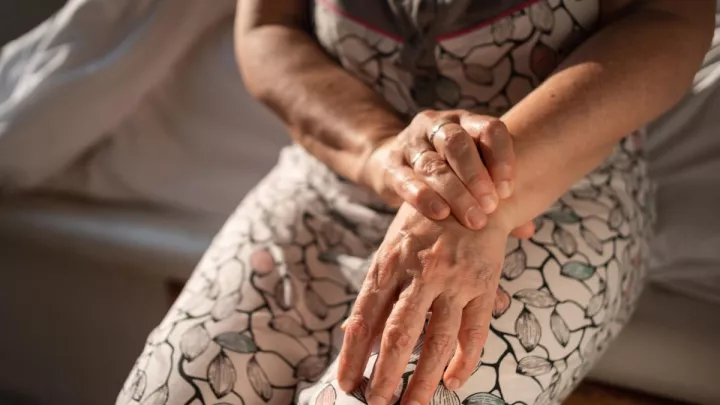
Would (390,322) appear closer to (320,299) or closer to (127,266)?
(320,299)

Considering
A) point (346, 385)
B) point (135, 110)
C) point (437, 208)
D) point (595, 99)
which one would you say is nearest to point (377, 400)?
point (346, 385)

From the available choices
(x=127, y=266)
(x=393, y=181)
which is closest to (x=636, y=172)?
(x=393, y=181)

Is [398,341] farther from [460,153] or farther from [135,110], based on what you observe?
[135,110]

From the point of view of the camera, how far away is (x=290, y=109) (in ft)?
2.67

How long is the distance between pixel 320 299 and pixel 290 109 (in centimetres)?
22

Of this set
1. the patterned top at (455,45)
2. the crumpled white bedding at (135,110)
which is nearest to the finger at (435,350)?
the patterned top at (455,45)

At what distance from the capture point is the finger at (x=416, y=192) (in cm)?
62

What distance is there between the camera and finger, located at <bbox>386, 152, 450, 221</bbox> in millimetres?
620

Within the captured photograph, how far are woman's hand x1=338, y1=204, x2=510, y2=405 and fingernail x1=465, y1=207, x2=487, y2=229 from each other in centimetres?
1

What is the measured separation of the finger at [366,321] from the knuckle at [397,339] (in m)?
0.03

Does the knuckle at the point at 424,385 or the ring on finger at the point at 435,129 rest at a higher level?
the ring on finger at the point at 435,129

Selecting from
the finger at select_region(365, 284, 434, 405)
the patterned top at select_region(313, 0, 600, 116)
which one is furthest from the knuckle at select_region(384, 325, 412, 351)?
the patterned top at select_region(313, 0, 600, 116)

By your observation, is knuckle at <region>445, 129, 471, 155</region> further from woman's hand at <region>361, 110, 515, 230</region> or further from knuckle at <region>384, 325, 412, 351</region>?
knuckle at <region>384, 325, 412, 351</region>

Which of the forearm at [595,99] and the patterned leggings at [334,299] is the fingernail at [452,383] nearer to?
the patterned leggings at [334,299]
